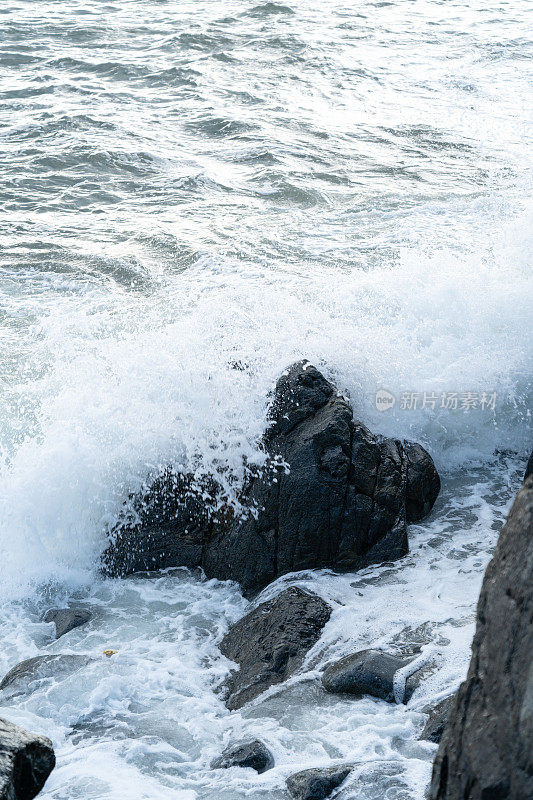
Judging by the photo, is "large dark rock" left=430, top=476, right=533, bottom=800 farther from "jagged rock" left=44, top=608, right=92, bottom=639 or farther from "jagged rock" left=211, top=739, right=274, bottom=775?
"jagged rock" left=44, top=608, right=92, bottom=639

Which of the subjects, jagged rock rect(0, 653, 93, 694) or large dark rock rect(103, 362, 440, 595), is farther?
large dark rock rect(103, 362, 440, 595)

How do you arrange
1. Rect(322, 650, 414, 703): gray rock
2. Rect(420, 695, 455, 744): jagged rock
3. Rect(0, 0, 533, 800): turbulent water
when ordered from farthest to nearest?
Rect(0, 0, 533, 800): turbulent water → Rect(322, 650, 414, 703): gray rock → Rect(420, 695, 455, 744): jagged rock

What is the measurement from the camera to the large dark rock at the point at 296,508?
5016 mm

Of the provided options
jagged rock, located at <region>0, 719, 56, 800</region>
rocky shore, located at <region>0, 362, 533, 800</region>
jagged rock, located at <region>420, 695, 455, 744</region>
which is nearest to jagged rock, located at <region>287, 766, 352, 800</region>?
rocky shore, located at <region>0, 362, 533, 800</region>

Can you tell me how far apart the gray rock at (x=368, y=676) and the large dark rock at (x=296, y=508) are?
1048mm

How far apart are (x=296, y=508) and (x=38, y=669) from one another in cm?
172

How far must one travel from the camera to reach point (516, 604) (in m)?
2.10

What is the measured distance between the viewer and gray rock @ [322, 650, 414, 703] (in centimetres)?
383

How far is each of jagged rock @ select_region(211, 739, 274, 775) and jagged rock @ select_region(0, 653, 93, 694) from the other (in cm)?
110

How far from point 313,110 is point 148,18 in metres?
6.72

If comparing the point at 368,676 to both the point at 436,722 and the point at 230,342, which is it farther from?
the point at 230,342

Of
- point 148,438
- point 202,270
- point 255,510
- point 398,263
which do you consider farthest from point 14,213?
point 255,510

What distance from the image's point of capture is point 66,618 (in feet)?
15.7

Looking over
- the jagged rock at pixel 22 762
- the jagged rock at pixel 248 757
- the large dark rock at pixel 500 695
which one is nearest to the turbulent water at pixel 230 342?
the jagged rock at pixel 248 757
